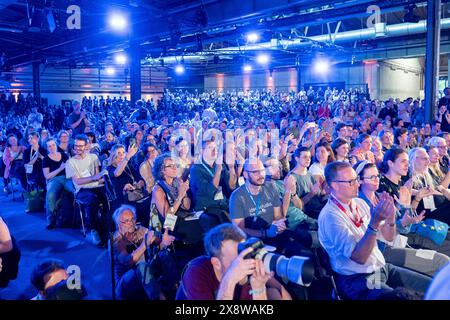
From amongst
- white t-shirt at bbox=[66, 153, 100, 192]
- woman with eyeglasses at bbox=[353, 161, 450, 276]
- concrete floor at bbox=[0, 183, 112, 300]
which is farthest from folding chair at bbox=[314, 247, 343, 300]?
white t-shirt at bbox=[66, 153, 100, 192]

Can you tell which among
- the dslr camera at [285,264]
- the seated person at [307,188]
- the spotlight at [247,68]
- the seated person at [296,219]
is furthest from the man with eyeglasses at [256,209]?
the spotlight at [247,68]

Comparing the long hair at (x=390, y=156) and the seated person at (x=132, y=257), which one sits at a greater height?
the long hair at (x=390, y=156)

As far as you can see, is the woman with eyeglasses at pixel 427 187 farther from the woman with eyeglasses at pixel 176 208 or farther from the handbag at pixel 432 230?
the woman with eyeglasses at pixel 176 208

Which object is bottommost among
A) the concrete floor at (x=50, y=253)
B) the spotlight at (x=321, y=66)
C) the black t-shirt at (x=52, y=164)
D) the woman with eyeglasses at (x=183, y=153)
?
the concrete floor at (x=50, y=253)

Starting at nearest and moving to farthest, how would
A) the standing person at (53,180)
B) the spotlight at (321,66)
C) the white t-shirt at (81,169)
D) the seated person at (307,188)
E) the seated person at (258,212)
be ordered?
1. the seated person at (258,212)
2. the seated person at (307,188)
3. the white t-shirt at (81,169)
4. the standing person at (53,180)
5. the spotlight at (321,66)

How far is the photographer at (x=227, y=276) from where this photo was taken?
1.66 m

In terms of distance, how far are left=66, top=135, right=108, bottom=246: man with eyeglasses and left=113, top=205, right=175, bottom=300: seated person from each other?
166 centimetres

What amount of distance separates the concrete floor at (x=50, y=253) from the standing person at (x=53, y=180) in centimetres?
23

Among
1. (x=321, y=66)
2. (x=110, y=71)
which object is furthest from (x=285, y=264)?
(x=110, y=71)

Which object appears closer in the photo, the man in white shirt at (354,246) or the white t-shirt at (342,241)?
the man in white shirt at (354,246)

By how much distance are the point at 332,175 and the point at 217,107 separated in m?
14.4

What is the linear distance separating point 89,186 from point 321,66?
18.7 meters

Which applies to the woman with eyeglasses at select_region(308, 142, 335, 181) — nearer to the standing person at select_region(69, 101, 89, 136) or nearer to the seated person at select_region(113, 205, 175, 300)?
the seated person at select_region(113, 205, 175, 300)

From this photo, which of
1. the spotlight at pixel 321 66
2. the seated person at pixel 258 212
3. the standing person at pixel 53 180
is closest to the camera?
the seated person at pixel 258 212
